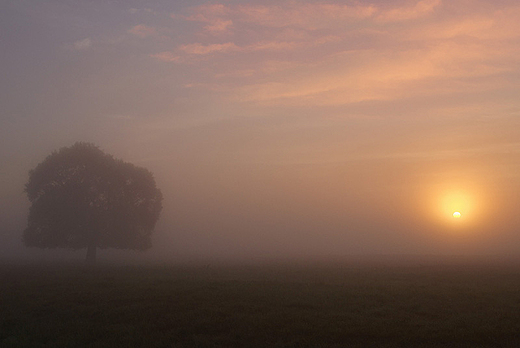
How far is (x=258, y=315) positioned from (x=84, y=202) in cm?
4364

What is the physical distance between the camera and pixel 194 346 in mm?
14516

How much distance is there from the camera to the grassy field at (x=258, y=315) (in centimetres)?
1509

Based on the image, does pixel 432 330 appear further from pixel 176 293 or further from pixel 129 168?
pixel 129 168

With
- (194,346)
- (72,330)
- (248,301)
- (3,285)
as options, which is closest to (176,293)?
(248,301)

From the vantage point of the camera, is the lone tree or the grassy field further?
the lone tree

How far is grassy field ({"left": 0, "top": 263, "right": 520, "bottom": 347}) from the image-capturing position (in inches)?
594

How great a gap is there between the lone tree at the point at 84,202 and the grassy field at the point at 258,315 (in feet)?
96.4

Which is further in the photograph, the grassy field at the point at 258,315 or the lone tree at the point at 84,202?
the lone tree at the point at 84,202

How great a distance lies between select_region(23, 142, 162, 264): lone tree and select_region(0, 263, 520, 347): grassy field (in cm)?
2938

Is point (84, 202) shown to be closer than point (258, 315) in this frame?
No

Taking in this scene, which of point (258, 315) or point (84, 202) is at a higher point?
point (84, 202)

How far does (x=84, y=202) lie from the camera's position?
5562cm

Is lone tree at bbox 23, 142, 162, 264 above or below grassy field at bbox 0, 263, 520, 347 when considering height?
above

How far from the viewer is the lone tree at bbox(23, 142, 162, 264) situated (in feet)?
182
